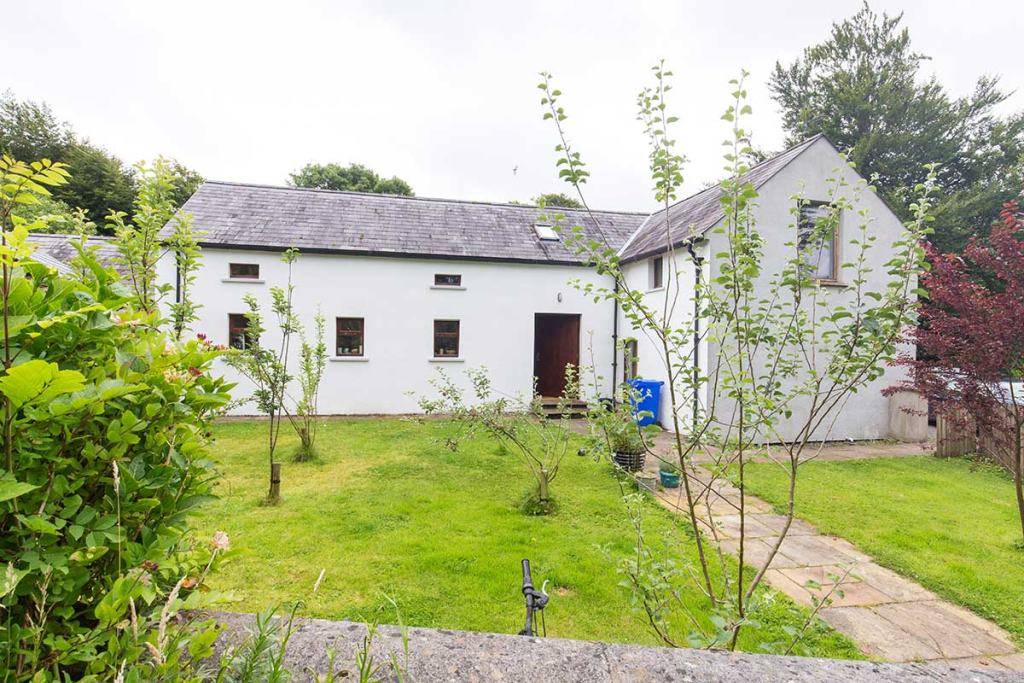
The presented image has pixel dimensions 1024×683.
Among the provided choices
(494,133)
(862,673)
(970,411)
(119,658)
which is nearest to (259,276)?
(494,133)

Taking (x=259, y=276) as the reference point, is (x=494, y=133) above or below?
above

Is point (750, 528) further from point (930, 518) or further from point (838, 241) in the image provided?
point (838, 241)

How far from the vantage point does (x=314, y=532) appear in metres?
4.92

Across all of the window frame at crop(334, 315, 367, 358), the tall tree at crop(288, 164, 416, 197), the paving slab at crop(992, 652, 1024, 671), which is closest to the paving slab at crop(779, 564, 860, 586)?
the paving slab at crop(992, 652, 1024, 671)

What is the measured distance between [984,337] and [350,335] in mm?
12523

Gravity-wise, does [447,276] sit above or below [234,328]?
above

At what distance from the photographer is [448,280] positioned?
13.1m

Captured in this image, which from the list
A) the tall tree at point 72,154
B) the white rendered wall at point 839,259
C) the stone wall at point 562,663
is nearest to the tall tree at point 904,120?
the white rendered wall at point 839,259

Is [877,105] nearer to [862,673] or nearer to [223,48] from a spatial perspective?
[223,48]

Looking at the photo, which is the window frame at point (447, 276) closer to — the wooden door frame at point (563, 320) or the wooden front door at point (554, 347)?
the wooden door frame at point (563, 320)

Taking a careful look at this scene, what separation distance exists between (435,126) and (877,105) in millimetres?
22621

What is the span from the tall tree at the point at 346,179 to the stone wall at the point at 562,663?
108 feet

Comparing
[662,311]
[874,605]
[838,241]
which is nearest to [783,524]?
[874,605]

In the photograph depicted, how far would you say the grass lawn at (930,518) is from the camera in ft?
13.8
